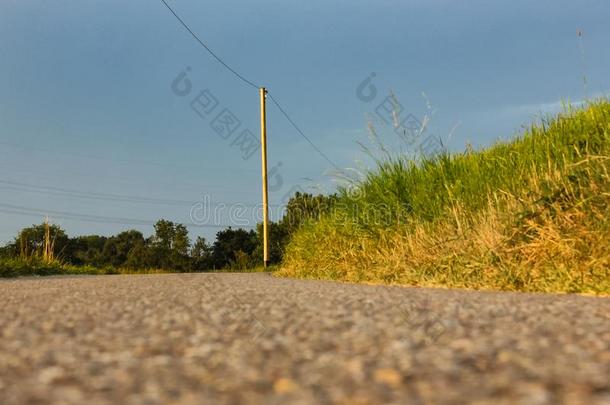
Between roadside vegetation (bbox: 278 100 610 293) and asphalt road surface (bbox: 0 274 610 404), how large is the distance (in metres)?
2.26

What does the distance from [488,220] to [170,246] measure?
57.6m

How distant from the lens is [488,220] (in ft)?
21.4

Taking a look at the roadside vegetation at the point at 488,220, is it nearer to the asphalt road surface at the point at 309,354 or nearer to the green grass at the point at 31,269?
the asphalt road surface at the point at 309,354

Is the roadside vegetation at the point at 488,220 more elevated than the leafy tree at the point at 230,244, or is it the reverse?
the leafy tree at the point at 230,244

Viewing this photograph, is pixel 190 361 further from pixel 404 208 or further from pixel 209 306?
pixel 404 208

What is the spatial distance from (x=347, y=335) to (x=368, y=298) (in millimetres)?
1468

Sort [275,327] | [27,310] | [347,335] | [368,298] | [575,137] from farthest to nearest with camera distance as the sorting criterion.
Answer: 1. [575,137]
2. [368,298]
3. [27,310]
4. [275,327]
5. [347,335]

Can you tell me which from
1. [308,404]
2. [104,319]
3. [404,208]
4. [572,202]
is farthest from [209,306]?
[404,208]

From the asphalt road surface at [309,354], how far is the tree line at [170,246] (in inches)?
353

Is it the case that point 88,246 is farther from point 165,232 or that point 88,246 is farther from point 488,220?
point 488,220

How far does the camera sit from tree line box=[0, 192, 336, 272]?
619 inches

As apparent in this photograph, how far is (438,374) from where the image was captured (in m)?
1.71

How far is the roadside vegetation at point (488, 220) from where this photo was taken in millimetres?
5539

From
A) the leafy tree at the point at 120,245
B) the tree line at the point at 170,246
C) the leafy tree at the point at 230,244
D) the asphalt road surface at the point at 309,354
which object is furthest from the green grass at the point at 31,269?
the leafy tree at the point at 120,245
